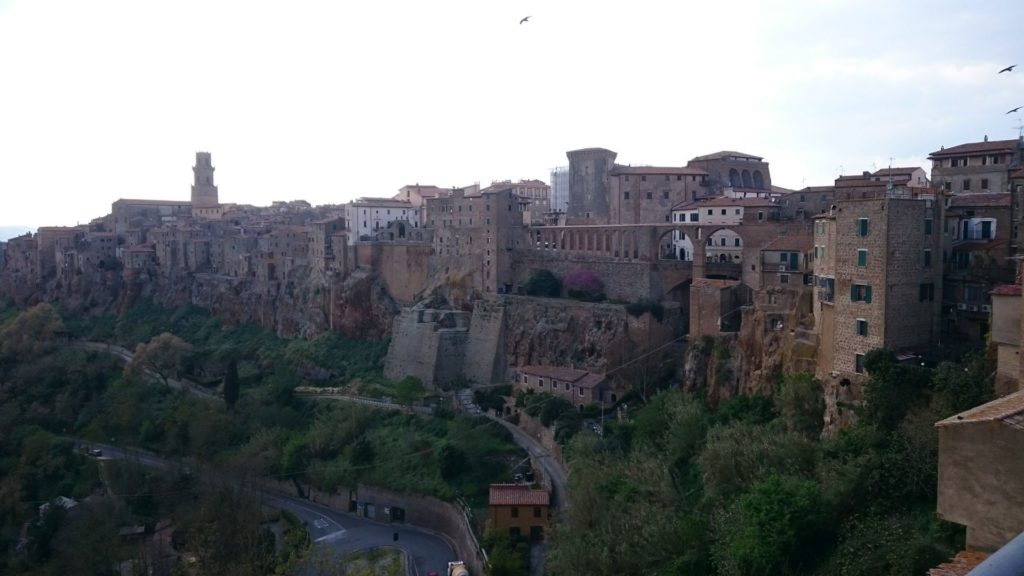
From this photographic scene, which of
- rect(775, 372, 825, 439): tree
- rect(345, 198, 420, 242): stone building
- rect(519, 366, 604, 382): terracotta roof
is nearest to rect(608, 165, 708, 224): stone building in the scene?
rect(519, 366, 604, 382): terracotta roof

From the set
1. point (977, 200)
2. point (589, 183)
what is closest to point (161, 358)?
point (589, 183)

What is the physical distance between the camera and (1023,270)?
15.4m

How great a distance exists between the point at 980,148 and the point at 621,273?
14655 millimetres

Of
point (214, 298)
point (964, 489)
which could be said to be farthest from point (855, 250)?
point (214, 298)

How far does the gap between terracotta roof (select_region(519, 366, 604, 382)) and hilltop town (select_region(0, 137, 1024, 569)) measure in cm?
13

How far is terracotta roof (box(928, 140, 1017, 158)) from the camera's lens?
29391 millimetres

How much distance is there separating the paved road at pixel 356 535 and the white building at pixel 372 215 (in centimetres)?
2015

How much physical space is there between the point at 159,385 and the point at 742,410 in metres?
35.6

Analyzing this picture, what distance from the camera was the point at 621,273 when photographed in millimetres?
35594

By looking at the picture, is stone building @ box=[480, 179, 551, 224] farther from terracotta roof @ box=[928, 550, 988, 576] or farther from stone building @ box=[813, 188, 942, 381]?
terracotta roof @ box=[928, 550, 988, 576]

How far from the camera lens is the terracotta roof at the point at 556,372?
3248cm

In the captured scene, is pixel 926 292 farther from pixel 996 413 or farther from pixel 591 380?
pixel 591 380

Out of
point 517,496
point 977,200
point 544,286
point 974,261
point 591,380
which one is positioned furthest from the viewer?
point 544,286

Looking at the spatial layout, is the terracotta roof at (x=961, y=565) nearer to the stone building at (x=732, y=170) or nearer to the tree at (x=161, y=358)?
the stone building at (x=732, y=170)
